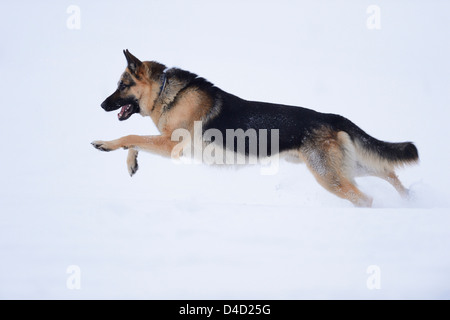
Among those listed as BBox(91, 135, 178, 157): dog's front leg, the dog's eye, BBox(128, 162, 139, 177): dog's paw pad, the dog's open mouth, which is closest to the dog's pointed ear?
the dog's eye

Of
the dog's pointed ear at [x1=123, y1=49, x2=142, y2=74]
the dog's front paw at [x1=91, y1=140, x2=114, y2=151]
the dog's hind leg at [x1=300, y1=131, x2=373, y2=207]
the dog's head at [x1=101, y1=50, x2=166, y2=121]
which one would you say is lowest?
the dog's hind leg at [x1=300, y1=131, x2=373, y2=207]

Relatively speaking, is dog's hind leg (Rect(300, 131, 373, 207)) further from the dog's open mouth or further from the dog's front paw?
the dog's front paw

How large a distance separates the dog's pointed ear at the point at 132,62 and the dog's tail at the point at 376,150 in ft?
8.64

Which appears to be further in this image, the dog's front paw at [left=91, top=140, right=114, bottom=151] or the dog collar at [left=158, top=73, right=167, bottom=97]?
the dog collar at [left=158, top=73, right=167, bottom=97]

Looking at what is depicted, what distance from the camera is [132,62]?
6.11 m

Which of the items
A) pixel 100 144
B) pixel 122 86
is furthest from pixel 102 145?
pixel 122 86

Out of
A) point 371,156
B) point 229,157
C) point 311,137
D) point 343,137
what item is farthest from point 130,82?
point 371,156

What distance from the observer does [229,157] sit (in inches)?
243

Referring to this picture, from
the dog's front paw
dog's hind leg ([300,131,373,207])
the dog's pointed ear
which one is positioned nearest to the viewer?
the dog's front paw

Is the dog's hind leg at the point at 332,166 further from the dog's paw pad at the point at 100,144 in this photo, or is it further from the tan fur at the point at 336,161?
the dog's paw pad at the point at 100,144

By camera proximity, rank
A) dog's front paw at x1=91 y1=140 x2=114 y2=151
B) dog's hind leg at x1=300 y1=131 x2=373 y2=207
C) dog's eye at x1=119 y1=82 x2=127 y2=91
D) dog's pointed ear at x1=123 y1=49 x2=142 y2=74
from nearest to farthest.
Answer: dog's front paw at x1=91 y1=140 x2=114 y2=151, dog's hind leg at x1=300 y1=131 x2=373 y2=207, dog's pointed ear at x1=123 y1=49 x2=142 y2=74, dog's eye at x1=119 y1=82 x2=127 y2=91

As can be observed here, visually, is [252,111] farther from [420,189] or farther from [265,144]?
[420,189]

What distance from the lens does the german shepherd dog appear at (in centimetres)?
590

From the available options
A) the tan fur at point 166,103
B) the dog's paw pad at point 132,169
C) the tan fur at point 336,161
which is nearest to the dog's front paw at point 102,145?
the tan fur at point 166,103
